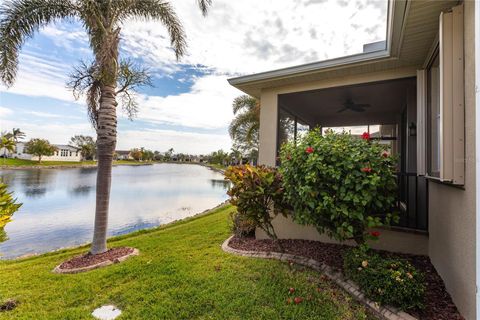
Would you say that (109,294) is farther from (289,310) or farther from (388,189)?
(388,189)

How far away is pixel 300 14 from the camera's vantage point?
22.6ft

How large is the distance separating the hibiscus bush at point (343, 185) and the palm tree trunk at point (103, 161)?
172 inches

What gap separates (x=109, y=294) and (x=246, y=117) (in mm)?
12426

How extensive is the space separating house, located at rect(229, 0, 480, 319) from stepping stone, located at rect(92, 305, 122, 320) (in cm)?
321

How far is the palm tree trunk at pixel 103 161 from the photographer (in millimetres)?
5266

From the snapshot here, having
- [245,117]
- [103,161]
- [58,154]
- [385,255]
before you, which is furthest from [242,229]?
[58,154]

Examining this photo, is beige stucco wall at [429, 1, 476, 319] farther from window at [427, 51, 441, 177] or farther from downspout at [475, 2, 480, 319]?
window at [427, 51, 441, 177]

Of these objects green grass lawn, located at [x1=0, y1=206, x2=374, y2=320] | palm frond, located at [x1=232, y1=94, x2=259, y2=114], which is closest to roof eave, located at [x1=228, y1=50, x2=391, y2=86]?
green grass lawn, located at [x1=0, y1=206, x2=374, y2=320]

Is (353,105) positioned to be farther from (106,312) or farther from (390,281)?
(106,312)

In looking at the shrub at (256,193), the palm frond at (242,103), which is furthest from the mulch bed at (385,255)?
the palm frond at (242,103)

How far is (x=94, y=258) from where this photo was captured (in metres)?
5.08

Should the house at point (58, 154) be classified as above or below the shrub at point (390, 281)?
above

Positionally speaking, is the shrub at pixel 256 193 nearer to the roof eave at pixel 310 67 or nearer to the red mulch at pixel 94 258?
the roof eave at pixel 310 67

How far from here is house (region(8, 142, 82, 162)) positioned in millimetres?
55344
